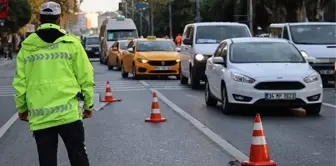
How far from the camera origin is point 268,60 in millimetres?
14117

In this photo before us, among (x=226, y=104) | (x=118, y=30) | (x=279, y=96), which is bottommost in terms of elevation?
(x=226, y=104)

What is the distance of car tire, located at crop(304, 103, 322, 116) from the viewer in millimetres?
13414

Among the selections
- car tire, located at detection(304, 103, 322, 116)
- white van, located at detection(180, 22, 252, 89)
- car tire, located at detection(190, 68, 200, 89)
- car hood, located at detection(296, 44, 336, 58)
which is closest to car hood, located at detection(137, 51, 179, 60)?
white van, located at detection(180, 22, 252, 89)

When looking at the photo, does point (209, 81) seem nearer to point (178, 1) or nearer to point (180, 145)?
point (180, 145)

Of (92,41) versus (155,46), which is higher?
(155,46)

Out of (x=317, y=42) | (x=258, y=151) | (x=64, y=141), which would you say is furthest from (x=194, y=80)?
(x=64, y=141)

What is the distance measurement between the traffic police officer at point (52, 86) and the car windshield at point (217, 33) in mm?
15840

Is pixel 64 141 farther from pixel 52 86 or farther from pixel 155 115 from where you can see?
pixel 155 115

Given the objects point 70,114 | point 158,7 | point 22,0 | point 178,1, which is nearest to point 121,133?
point 70,114

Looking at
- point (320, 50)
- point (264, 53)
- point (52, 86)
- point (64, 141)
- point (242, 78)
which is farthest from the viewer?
point (320, 50)

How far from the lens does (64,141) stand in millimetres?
5305

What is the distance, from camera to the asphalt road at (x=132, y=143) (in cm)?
881

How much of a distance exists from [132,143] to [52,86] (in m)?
5.20

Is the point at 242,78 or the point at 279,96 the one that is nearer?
the point at 279,96
